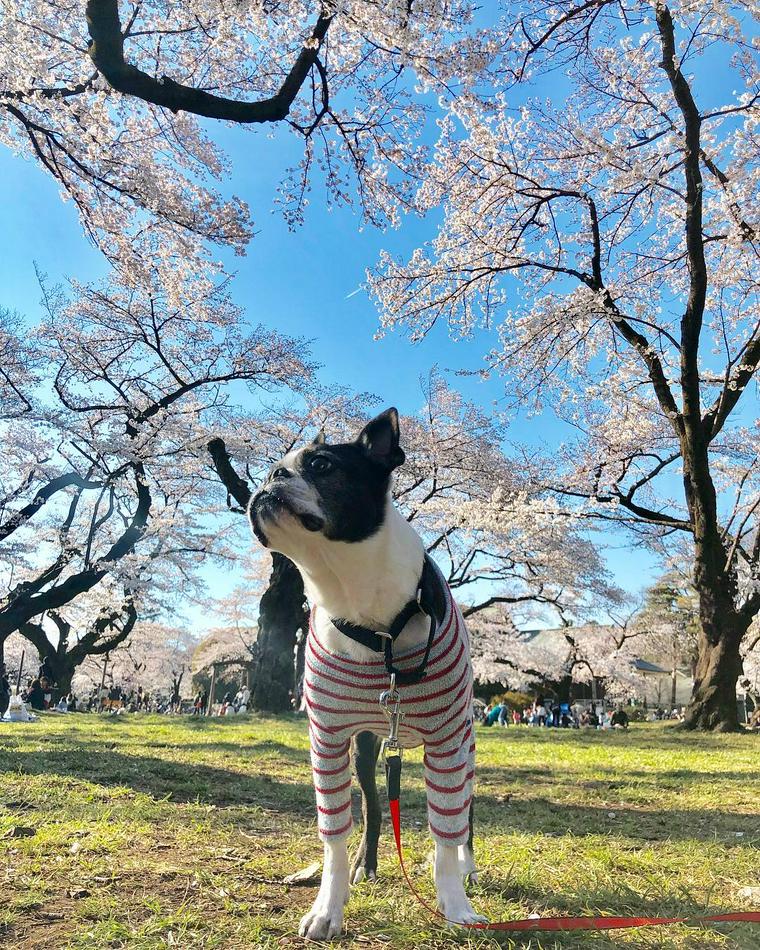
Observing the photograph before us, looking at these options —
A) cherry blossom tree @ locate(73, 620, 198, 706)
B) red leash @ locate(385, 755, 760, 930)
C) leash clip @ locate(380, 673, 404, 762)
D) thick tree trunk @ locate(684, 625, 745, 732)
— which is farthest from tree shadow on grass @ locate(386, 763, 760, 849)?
cherry blossom tree @ locate(73, 620, 198, 706)

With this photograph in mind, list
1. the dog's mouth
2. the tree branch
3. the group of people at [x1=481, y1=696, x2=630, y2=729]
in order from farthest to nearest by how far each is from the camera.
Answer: the group of people at [x1=481, y1=696, x2=630, y2=729] < the tree branch < the dog's mouth

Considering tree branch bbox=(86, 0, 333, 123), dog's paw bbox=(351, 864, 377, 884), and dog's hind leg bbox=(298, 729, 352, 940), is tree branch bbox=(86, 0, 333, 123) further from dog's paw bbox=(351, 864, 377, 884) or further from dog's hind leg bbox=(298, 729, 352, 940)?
dog's paw bbox=(351, 864, 377, 884)

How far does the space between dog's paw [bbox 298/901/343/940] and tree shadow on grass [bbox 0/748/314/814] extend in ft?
7.29

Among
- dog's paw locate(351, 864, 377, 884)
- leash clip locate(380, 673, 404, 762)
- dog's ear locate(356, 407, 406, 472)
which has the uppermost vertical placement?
dog's ear locate(356, 407, 406, 472)

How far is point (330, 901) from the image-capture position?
228 cm

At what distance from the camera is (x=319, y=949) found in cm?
212

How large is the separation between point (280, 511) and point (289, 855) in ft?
6.98

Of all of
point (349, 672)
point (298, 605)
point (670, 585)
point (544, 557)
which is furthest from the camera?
point (670, 585)

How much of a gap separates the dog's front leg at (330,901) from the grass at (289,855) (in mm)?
59

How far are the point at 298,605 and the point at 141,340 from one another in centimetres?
880

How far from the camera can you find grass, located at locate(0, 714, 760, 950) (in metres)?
2.25

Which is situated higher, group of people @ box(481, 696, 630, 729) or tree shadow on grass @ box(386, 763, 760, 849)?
tree shadow on grass @ box(386, 763, 760, 849)

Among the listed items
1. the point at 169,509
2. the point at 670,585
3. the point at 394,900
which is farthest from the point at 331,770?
the point at 670,585

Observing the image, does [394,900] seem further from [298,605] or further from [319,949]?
[298,605]
